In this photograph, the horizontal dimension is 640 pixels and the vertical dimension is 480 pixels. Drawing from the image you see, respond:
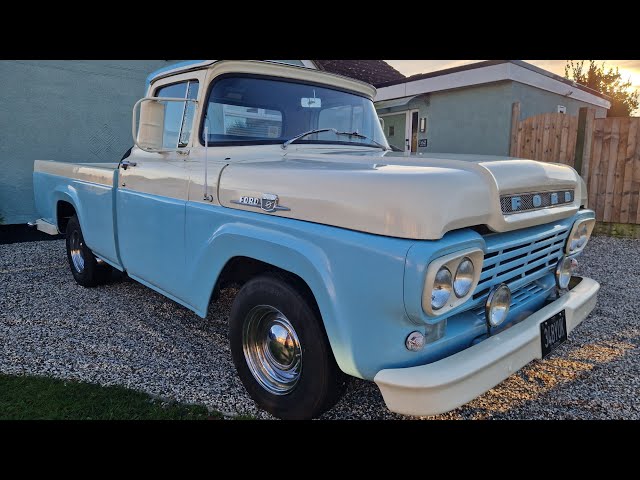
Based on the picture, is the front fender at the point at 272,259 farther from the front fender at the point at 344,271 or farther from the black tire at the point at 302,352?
the black tire at the point at 302,352

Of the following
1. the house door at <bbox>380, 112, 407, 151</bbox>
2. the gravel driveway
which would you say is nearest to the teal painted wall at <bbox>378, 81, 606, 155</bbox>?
the house door at <bbox>380, 112, 407, 151</bbox>

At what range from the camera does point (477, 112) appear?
11.0 metres

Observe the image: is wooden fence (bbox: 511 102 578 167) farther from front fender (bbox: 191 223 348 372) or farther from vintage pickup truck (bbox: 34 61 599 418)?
front fender (bbox: 191 223 348 372)

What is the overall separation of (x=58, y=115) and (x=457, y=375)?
8.37 meters

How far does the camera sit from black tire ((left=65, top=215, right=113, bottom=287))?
15.9 feet

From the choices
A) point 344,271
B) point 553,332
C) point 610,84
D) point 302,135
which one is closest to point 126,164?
point 302,135

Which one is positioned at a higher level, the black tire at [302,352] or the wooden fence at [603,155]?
the wooden fence at [603,155]

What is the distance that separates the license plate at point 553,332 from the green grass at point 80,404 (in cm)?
180

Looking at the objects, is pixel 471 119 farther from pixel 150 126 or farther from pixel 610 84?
pixel 610 84

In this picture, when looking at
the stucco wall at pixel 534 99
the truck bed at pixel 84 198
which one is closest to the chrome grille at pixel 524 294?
the truck bed at pixel 84 198

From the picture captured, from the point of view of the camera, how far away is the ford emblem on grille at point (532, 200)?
222cm

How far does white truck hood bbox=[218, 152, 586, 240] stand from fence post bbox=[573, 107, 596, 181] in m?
5.93

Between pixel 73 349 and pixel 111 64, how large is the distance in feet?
21.8

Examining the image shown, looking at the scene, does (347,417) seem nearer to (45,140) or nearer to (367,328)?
(367,328)
